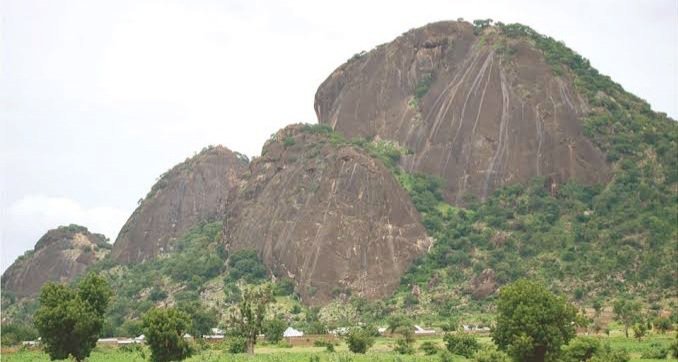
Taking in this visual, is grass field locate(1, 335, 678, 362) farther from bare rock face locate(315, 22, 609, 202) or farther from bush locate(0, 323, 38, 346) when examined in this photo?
bare rock face locate(315, 22, 609, 202)

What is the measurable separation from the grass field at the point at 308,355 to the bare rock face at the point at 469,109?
232ft

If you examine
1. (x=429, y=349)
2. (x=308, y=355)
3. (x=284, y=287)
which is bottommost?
(x=429, y=349)

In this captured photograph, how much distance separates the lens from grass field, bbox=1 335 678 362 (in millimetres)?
72000

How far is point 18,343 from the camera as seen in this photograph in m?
111

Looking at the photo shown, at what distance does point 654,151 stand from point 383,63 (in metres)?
58.7

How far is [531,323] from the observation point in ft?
217

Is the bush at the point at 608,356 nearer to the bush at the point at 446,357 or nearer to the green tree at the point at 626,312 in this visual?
the bush at the point at 446,357

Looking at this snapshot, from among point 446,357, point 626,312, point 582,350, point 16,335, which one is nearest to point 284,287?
point 16,335

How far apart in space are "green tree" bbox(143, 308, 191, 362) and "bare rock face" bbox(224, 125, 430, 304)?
71.3 m

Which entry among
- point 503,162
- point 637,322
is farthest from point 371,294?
point 637,322

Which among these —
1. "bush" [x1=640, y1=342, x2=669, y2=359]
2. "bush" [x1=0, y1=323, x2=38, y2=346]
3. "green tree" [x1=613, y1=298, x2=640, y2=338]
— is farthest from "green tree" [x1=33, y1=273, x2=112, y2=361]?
"green tree" [x1=613, y1=298, x2=640, y2=338]

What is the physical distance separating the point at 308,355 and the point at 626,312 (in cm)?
4079

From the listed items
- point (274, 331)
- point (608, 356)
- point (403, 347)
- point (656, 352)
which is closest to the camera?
point (608, 356)

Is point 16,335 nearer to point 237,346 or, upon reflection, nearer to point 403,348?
point 237,346
